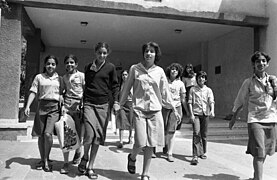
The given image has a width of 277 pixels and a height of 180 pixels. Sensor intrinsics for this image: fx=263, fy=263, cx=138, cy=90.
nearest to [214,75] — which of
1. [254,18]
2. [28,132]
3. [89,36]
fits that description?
[254,18]

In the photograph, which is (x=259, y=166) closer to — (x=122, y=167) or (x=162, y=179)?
(x=162, y=179)

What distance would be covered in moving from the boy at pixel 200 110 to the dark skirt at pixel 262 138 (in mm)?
1226

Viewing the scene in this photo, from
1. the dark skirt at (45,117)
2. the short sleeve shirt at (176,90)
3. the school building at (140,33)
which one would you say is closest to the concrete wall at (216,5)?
the school building at (140,33)

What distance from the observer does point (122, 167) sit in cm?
434

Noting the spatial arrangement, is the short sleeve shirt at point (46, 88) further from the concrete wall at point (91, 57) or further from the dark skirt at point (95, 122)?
the concrete wall at point (91, 57)

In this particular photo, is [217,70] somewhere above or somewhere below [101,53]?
above

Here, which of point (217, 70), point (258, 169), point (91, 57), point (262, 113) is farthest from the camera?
point (91, 57)

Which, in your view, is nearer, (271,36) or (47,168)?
(47,168)

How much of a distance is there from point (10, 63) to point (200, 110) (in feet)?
14.8

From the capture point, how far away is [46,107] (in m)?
4.02

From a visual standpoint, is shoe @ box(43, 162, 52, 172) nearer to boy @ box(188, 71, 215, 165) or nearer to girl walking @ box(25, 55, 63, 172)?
girl walking @ box(25, 55, 63, 172)

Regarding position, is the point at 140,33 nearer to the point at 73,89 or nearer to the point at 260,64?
the point at 73,89

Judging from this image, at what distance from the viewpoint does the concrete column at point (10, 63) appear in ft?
20.3

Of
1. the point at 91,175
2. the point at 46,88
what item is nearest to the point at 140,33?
the point at 46,88
